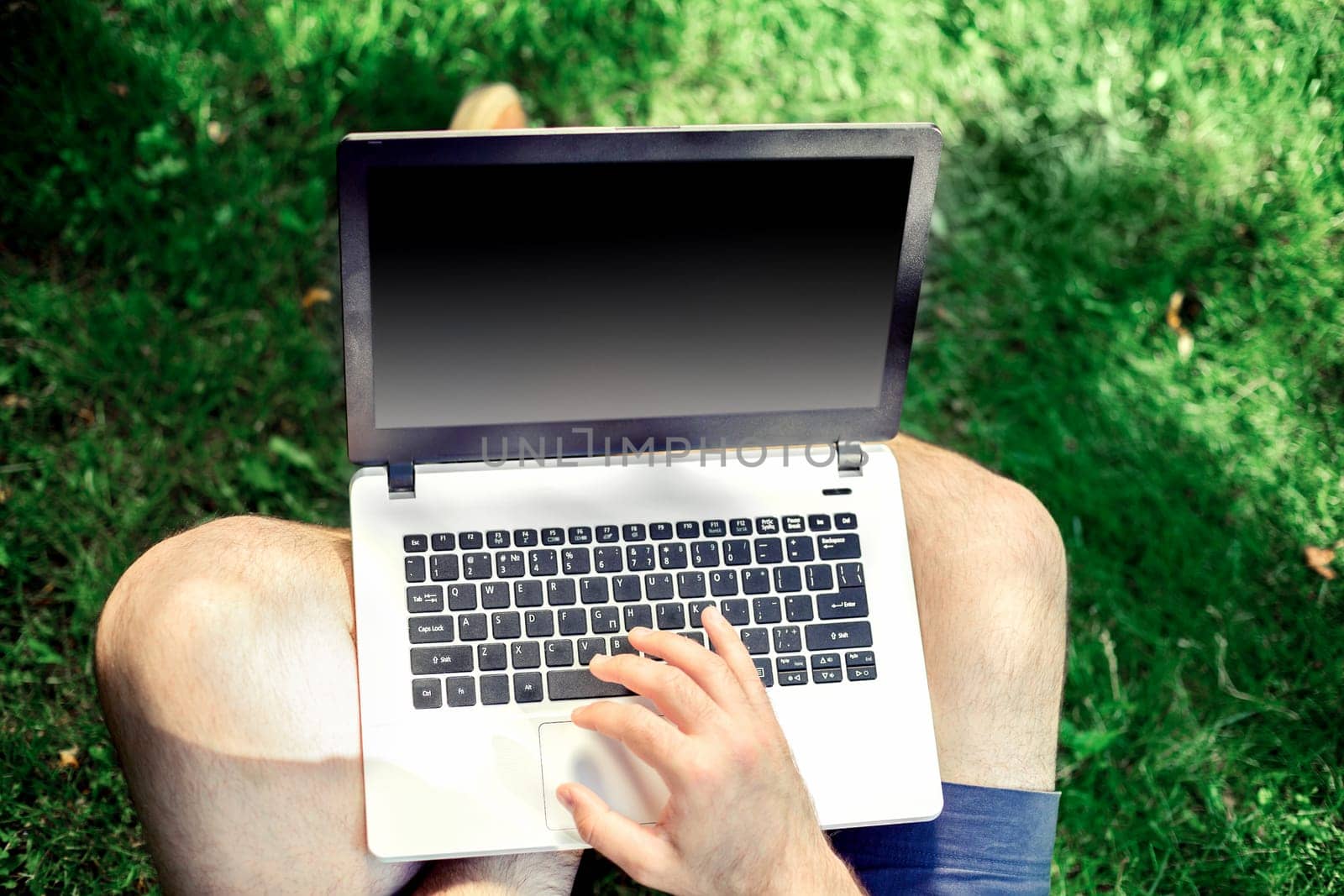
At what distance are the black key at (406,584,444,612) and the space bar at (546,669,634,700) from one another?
8.5 inches

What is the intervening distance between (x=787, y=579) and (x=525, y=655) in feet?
1.52

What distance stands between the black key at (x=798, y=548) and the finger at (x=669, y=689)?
1.08ft

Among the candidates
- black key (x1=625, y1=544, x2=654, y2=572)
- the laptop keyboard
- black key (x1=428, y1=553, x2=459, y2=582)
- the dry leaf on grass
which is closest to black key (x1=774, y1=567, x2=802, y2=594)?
the laptop keyboard

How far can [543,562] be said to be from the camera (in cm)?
187

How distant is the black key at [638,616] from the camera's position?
186cm

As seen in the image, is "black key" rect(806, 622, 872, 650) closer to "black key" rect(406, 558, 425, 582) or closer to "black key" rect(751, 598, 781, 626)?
"black key" rect(751, 598, 781, 626)

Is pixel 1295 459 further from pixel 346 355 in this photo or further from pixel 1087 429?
pixel 346 355

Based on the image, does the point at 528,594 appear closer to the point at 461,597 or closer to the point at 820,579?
the point at 461,597

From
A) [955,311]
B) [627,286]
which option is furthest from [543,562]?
[955,311]

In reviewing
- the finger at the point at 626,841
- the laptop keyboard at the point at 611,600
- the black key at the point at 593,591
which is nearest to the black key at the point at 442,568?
the laptop keyboard at the point at 611,600

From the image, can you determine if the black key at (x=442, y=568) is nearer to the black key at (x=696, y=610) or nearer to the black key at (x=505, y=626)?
the black key at (x=505, y=626)

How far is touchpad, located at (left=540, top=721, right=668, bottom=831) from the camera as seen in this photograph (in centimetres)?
178

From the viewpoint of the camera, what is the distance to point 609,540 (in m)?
1.89

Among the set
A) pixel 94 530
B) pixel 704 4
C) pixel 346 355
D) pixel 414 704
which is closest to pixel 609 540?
pixel 414 704
